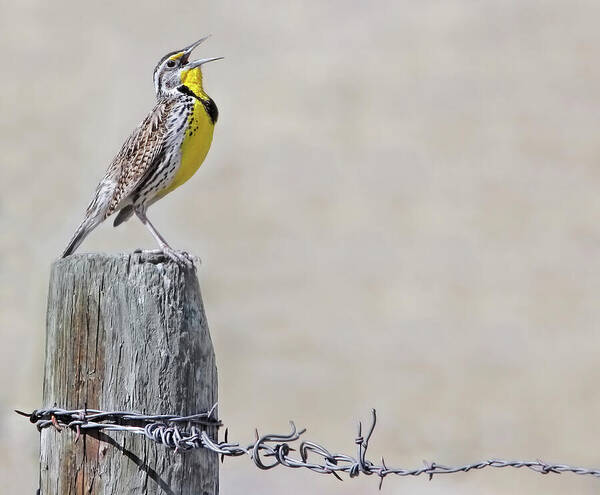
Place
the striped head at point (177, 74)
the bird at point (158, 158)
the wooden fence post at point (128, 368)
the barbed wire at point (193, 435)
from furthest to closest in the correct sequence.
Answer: the striped head at point (177, 74) < the bird at point (158, 158) < the wooden fence post at point (128, 368) < the barbed wire at point (193, 435)

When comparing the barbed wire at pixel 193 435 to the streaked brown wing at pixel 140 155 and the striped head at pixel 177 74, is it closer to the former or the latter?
the streaked brown wing at pixel 140 155

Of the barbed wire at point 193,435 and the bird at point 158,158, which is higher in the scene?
the bird at point 158,158

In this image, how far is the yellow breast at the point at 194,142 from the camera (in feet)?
17.8

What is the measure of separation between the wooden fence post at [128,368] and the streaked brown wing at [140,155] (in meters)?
2.64

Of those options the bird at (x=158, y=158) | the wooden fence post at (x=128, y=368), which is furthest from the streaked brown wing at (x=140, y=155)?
the wooden fence post at (x=128, y=368)

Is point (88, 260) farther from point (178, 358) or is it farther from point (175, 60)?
point (175, 60)

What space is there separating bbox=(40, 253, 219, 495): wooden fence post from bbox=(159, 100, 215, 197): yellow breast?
8.64 feet

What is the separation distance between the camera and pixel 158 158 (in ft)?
17.8

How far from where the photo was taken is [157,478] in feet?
9.07

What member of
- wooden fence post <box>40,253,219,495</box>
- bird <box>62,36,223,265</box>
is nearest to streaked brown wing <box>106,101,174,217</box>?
bird <box>62,36,223,265</box>

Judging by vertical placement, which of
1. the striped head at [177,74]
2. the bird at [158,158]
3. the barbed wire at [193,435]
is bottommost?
the barbed wire at [193,435]

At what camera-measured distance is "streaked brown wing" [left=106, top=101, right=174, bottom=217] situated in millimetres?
5422

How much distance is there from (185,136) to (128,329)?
2746 millimetres

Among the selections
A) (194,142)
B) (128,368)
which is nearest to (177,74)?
(194,142)
